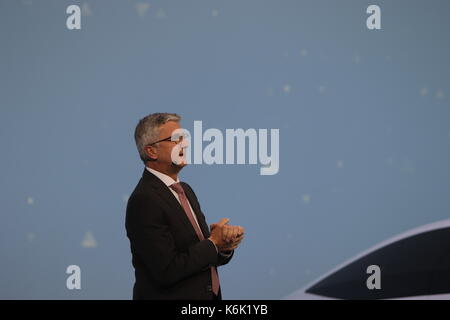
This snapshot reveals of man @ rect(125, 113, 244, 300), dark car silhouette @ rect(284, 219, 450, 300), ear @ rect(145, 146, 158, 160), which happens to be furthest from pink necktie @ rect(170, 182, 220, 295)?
dark car silhouette @ rect(284, 219, 450, 300)

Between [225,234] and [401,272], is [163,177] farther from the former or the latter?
[401,272]

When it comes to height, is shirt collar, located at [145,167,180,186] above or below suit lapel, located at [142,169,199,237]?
above

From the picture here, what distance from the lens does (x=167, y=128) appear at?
1.67 m

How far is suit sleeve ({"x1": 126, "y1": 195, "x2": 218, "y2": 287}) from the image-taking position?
1524mm

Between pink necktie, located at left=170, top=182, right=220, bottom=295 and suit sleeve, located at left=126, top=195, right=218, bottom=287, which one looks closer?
suit sleeve, located at left=126, top=195, right=218, bottom=287

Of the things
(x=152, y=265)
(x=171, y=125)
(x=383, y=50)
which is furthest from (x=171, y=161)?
(x=383, y=50)

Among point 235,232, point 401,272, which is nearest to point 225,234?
point 235,232

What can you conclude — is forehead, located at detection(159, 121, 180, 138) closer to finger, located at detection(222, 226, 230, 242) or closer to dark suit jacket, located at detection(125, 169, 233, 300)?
dark suit jacket, located at detection(125, 169, 233, 300)

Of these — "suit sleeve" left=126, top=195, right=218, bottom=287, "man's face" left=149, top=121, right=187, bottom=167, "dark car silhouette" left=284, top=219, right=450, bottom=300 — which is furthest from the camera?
"dark car silhouette" left=284, top=219, right=450, bottom=300

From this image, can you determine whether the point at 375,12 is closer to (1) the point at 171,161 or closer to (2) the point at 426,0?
(2) the point at 426,0

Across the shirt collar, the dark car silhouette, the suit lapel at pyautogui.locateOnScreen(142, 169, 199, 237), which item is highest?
the shirt collar

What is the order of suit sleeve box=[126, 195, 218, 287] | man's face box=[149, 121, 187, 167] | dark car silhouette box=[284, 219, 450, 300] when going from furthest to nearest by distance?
dark car silhouette box=[284, 219, 450, 300], man's face box=[149, 121, 187, 167], suit sleeve box=[126, 195, 218, 287]

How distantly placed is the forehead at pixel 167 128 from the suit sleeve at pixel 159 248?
0.68ft
